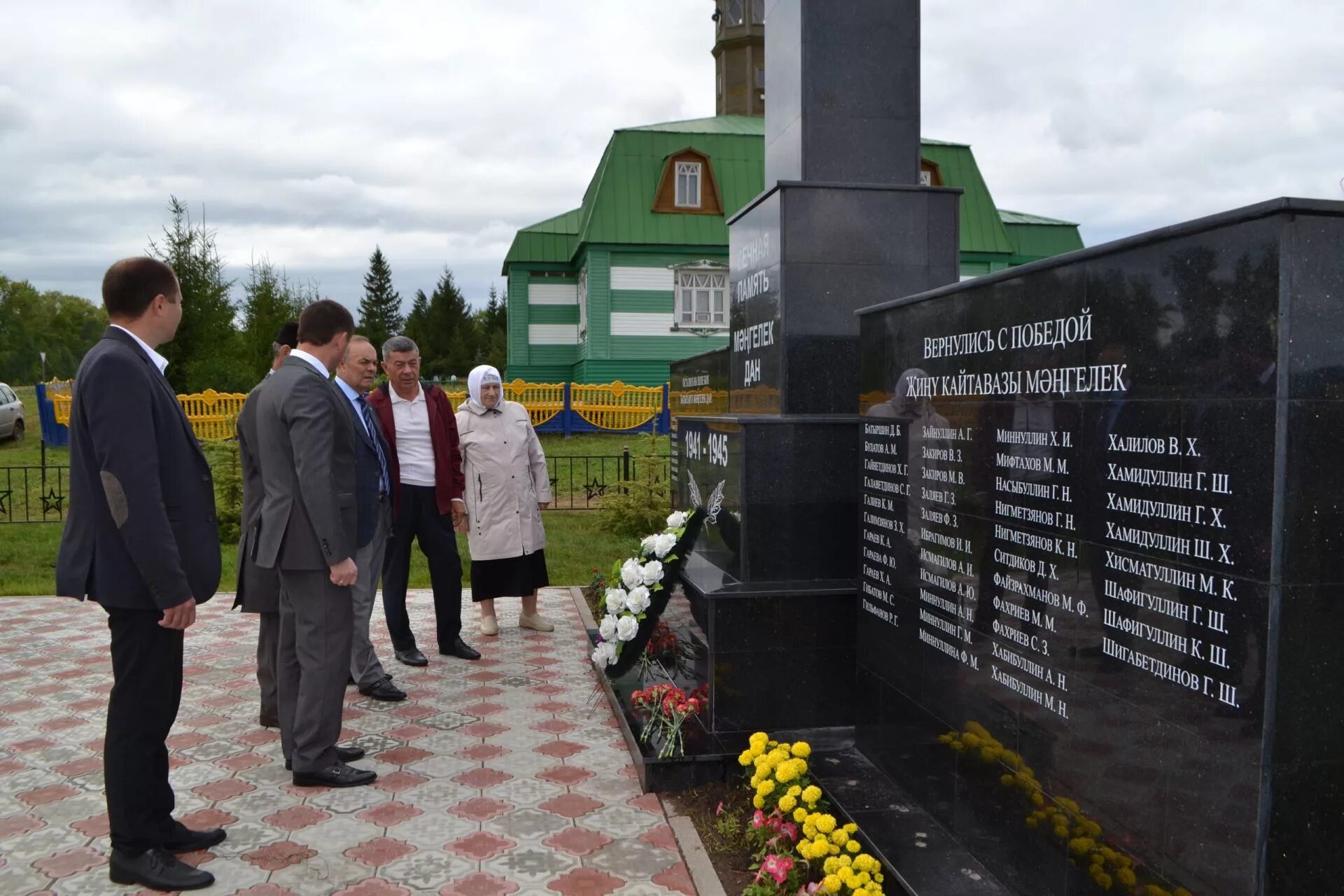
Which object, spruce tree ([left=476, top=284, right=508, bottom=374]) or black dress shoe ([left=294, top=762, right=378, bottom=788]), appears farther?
spruce tree ([left=476, top=284, right=508, bottom=374])

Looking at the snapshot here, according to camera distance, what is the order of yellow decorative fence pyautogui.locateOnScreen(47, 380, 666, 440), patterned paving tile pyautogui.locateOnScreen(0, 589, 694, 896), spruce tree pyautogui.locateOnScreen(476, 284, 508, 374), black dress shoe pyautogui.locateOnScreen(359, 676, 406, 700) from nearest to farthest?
patterned paving tile pyautogui.locateOnScreen(0, 589, 694, 896), black dress shoe pyautogui.locateOnScreen(359, 676, 406, 700), yellow decorative fence pyautogui.locateOnScreen(47, 380, 666, 440), spruce tree pyautogui.locateOnScreen(476, 284, 508, 374)

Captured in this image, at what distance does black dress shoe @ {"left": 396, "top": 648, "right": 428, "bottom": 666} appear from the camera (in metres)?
6.32

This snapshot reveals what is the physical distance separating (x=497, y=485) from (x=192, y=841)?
10.6 ft

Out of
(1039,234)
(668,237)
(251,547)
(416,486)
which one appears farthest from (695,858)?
(1039,234)

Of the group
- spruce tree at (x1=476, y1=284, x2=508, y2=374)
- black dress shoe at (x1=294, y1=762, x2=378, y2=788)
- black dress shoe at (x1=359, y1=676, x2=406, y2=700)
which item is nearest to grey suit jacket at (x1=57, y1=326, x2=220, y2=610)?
black dress shoe at (x1=294, y1=762, x2=378, y2=788)

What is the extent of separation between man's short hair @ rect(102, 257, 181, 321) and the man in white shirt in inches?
101

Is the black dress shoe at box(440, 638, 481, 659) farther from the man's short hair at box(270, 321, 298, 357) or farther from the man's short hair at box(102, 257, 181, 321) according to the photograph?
the man's short hair at box(102, 257, 181, 321)

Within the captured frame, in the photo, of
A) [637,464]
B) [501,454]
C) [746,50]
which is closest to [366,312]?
[746,50]

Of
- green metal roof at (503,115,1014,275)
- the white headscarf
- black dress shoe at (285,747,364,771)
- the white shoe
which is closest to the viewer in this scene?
black dress shoe at (285,747,364,771)

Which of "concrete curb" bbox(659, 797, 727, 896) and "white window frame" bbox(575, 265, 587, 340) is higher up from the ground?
"white window frame" bbox(575, 265, 587, 340)

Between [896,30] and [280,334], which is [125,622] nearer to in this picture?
[280,334]

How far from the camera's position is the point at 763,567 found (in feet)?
15.3

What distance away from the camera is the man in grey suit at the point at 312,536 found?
4148 mm

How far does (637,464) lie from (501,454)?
19.6 ft
